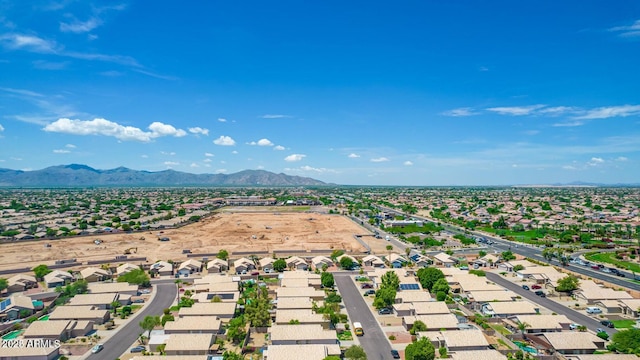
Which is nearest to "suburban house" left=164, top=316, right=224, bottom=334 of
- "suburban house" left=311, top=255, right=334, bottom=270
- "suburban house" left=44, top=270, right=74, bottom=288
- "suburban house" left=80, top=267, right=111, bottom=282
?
"suburban house" left=80, top=267, right=111, bottom=282

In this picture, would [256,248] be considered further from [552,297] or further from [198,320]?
[552,297]

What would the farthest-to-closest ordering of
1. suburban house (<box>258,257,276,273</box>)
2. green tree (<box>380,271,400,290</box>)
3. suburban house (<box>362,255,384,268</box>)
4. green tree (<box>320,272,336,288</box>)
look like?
suburban house (<box>362,255,384,268</box>)
suburban house (<box>258,257,276,273</box>)
green tree (<box>320,272,336,288</box>)
green tree (<box>380,271,400,290</box>)

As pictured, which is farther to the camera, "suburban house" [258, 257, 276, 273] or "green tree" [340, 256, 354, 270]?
"green tree" [340, 256, 354, 270]

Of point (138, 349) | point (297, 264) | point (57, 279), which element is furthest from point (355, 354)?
point (57, 279)

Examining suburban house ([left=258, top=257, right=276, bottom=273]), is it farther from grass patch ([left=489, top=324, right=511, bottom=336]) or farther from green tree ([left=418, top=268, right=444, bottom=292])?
grass patch ([left=489, top=324, right=511, bottom=336])

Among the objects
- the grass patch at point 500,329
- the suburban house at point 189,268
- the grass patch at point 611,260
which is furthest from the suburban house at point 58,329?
the grass patch at point 611,260

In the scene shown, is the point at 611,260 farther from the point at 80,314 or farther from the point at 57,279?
the point at 57,279

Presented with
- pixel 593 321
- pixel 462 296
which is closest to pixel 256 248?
pixel 462 296
